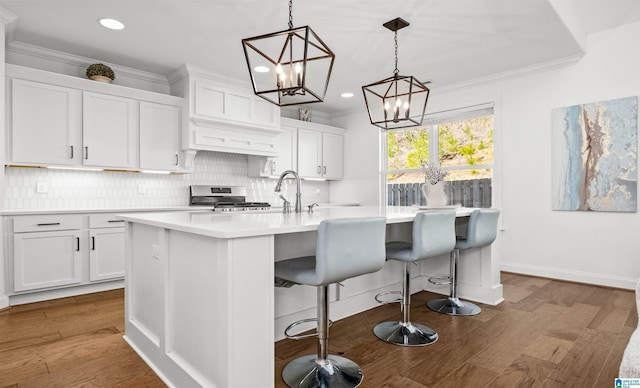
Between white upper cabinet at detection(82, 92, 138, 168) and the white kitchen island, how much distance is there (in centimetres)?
195

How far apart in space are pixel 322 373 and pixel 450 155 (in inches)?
162

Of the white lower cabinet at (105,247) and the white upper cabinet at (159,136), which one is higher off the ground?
the white upper cabinet at (159,136)

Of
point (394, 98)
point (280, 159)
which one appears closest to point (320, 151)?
point (280, 159)

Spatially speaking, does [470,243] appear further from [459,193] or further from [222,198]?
[222,198]

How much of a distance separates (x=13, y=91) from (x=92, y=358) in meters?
2.70

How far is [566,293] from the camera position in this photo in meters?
3.57

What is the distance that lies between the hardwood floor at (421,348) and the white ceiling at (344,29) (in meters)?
2.47

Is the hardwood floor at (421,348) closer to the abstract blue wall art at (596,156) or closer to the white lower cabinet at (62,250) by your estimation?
the white lower cabinet at (62,250)

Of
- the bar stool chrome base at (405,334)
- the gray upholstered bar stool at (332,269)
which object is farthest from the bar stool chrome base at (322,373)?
the bar stool chrome base at (405,334)

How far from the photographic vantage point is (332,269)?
5.47ft

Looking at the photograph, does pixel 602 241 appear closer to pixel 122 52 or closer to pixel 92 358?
pixel 92 358

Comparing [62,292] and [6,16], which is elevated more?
[6,16]

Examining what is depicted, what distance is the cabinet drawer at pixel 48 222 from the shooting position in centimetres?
325

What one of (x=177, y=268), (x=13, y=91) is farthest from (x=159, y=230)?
(x=13, y=91)
